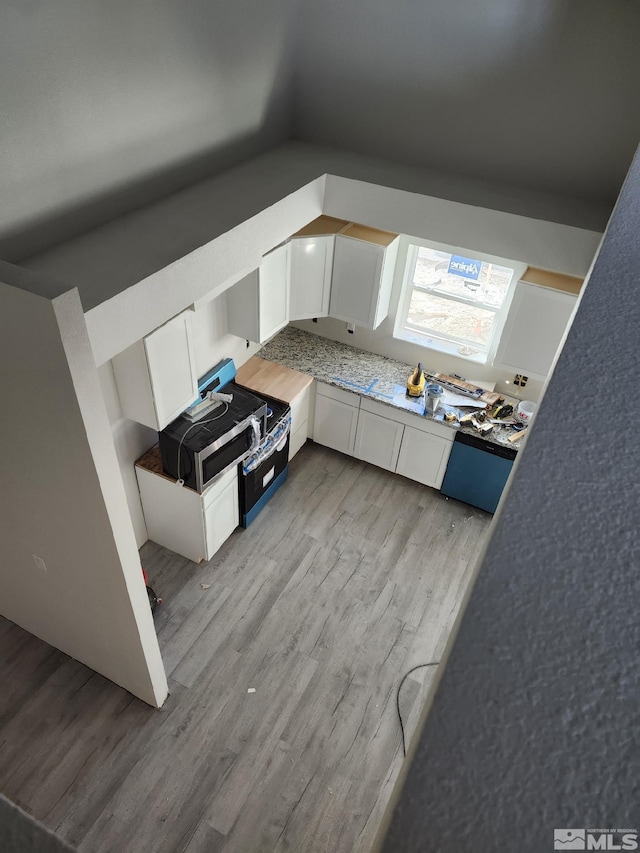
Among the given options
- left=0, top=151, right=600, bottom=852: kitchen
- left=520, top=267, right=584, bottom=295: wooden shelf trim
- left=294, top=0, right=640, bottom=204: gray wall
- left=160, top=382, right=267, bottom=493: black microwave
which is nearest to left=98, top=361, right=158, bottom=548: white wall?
A: left=0, top=151, right=600, bottom=852: kitchen

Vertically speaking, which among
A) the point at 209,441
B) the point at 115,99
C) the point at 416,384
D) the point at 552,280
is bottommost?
the point at 416,384

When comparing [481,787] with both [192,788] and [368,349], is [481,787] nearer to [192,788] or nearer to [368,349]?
[192,788]

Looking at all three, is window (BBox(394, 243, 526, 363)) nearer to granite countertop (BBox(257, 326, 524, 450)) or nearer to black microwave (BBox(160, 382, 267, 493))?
granite countertop (BBox(257, 326, 524, 450))

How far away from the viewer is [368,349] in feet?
19.2

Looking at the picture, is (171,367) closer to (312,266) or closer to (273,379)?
(273,379)

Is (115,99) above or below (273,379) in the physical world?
above

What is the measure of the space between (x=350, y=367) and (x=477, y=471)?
155 centimetres

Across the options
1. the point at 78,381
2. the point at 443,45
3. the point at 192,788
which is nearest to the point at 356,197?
the point at 443,45

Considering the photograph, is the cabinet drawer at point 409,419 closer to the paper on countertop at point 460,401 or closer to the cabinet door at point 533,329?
the paper on countertop at point 460,401

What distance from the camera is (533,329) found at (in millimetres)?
4457

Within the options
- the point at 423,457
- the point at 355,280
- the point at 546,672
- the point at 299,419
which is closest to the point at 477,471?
the point at 423,457

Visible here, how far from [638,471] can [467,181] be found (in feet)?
13.1

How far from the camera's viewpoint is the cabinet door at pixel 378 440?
5.40 meters

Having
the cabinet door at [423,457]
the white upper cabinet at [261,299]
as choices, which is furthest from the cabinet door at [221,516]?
the cabinet door at [423,457]
